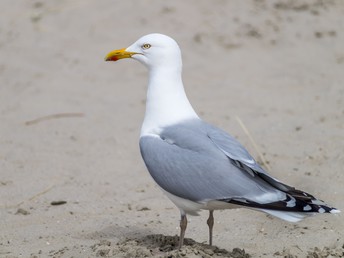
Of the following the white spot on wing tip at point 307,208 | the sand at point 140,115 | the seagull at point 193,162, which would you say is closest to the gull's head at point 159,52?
the seagull at point 193,162

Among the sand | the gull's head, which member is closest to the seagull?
the gull's head

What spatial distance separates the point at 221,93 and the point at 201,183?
3.50m

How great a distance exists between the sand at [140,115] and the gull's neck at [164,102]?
0.68 meters

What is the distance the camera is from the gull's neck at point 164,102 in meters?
4.39

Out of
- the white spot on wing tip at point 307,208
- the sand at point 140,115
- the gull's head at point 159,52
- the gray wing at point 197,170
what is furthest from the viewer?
the sand at point 140,115

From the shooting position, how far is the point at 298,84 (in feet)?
25.2

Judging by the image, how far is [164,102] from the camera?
445cm

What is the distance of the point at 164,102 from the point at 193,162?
0.47m

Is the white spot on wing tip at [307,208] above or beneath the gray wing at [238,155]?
beneath

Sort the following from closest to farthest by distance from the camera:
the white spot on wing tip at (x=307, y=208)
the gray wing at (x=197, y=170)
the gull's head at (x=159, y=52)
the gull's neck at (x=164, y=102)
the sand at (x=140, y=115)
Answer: the white spot on wing tip at (x=307, y=208) → the gray wing at (x=197, y=170) → the gull's neck at (x=164, y=102) → the gull's head at (x=159, y=52) → the sand at (x=140, y=115)

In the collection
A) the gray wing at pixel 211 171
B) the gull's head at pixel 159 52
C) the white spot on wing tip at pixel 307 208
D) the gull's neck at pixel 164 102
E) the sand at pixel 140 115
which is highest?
the gull's head at pixel 159 52

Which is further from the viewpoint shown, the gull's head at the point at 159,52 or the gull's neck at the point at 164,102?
the gull's head at the point at 159,52

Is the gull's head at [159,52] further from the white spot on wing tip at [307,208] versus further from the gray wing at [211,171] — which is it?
the white spot on wing tip at [307,208]

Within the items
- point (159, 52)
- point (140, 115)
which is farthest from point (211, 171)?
point (140, 115)
